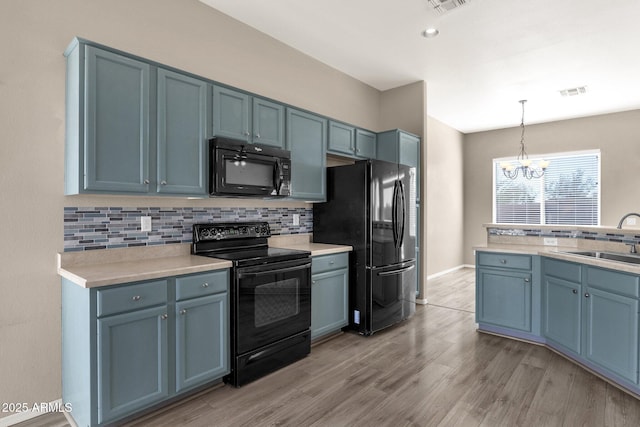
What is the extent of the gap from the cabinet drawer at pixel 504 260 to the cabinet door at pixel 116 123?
323 centimetres

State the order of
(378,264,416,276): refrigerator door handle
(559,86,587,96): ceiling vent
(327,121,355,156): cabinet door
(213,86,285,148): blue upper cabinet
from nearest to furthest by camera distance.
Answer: (213,86,285,148): blue upper cabinet < (378,264,416,276): refrigerator door handle < (327,121,355,156): cabinet door < (559,86,587,96): ceiling vent

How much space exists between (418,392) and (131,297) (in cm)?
202

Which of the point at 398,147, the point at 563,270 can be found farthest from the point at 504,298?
the point at 398,147

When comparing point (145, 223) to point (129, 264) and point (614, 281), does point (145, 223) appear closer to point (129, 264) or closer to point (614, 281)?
point (129, 264)

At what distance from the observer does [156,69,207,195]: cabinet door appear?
2422 mm

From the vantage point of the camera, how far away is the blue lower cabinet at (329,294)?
3.24 m

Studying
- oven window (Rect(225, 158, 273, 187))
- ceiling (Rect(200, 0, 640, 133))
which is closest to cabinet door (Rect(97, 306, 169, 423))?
oven window (Rect(225, 158, 273, 187))

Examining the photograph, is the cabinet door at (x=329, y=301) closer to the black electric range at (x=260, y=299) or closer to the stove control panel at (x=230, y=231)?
the black electric range at (x=260, y=299)

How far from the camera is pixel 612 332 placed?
2566 millimetres

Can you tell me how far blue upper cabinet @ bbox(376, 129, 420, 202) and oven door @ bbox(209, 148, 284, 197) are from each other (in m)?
1.86

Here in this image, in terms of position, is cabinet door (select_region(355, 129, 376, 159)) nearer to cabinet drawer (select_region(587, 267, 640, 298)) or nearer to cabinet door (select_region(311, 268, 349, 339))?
cabinet door (select_region(311, 268, 349, 339))

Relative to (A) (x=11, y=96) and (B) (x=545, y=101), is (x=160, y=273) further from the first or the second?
(B) (x=545, y=101)

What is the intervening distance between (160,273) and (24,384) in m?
1.08

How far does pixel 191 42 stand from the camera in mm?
2971
